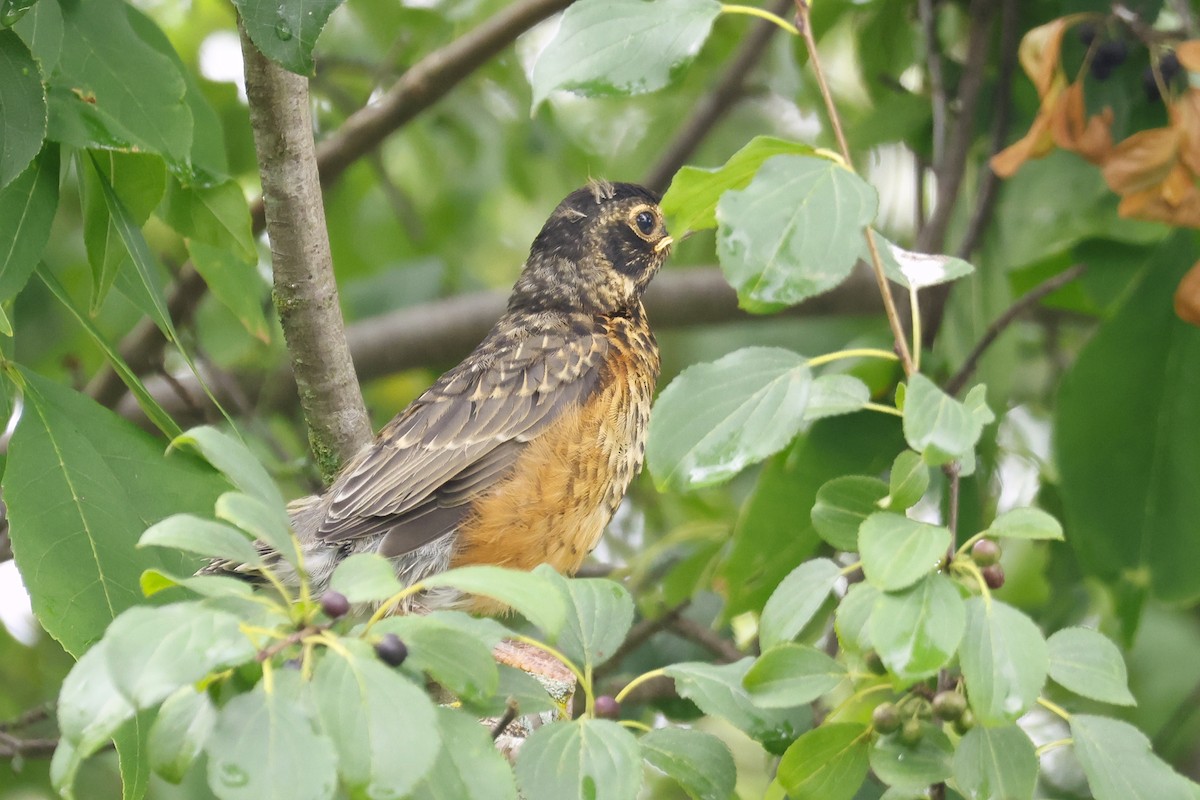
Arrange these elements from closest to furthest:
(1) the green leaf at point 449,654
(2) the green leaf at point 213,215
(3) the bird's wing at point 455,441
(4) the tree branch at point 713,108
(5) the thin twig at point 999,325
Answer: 1. (1) the green leaf at point 449,654
2. (2) the green leaf at point 213,215
3. (3) the bird's wing at point 455,441
4. (5) the thin twig at point 999,325
5. (4) the tree branch at point 713,108

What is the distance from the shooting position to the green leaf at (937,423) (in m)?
1.85

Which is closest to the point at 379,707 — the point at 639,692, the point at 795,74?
the point at 639,692

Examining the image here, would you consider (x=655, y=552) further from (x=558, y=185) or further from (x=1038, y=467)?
(x=558, y=185)

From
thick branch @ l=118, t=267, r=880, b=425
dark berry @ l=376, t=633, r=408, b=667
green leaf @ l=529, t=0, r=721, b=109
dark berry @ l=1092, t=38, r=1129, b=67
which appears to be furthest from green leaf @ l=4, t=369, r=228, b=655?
dark berry @ l=1092, t=38, r=1129, b=67

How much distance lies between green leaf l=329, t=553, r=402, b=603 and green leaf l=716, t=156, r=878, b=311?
632mm

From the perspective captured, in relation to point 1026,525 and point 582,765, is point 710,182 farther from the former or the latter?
point 582,765

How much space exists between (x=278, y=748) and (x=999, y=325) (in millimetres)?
2865

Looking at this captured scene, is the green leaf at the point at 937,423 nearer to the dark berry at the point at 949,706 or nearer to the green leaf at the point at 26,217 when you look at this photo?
the dark berry at the point at 949,706

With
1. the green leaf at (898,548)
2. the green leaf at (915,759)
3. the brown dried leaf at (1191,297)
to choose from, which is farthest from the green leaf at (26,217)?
the brown dried leaf at (1191,297)

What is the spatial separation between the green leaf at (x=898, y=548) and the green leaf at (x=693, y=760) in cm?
42

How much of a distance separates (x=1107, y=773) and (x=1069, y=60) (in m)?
2.84

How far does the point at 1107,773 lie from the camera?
2.10 metres

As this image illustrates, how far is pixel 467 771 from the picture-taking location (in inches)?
69.4

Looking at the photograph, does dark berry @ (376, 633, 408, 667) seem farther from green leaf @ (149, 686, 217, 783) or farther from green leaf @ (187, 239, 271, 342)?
green leaf @ (187, 239, 271, 342)
